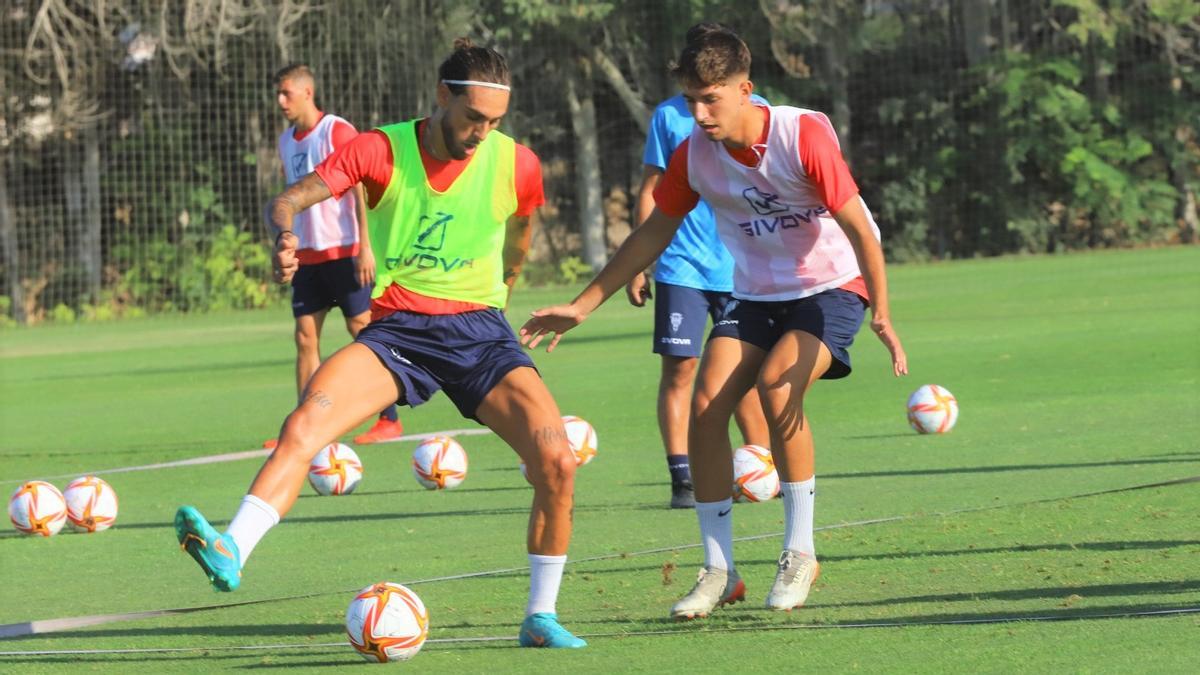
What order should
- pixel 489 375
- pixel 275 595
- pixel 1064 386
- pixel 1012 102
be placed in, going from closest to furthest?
pixel 489 375 < pixel 275 595 < pixel 1064 386 < pixel 1012 102

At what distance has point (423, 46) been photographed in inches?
1314

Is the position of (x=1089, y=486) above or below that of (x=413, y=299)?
below

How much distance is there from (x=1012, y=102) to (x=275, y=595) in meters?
29.1

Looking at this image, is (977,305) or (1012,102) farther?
(1012,102)

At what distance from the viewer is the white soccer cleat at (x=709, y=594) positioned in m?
6.44

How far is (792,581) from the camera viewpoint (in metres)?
6.51

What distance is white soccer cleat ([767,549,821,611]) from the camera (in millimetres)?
6477

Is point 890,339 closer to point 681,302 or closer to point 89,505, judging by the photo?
point 681,302

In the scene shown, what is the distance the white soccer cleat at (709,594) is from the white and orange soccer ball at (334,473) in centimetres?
422

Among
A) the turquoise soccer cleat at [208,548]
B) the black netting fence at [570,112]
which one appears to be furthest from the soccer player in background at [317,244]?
the black netting fence at [570,112]

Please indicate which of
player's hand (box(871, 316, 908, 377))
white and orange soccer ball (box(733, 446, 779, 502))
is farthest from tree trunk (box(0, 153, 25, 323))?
player's hand (box(871, 316, 908, 377))

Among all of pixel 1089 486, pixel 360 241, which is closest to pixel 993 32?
pixel 360 241

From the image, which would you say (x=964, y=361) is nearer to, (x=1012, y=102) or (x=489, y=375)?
(x=489, y=375)

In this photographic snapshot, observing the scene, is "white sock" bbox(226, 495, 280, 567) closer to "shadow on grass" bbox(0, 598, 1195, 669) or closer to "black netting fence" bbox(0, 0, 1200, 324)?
"shadow on grass" bbox(0, 598, 1195, 669)
